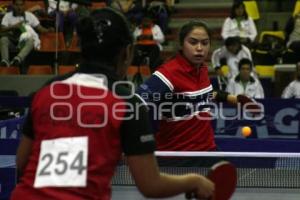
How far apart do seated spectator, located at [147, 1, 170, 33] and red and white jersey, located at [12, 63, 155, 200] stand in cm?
1210

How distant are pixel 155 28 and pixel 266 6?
3811mm

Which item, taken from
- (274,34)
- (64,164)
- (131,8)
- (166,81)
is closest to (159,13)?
(131,8)

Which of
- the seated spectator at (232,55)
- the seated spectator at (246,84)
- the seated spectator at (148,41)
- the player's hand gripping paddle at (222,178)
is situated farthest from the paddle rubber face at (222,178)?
the seated spectator at (148,41)

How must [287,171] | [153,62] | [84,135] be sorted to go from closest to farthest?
1. [84,135]
2. [287,171]
3. [153,62]

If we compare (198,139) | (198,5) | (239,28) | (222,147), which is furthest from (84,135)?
(198,5)

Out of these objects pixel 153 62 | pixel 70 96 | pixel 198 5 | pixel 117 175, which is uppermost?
pixel 198 5

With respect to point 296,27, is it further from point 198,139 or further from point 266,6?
point 198,139

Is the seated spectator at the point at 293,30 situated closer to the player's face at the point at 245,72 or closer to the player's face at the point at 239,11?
the player's face at the point at 239,11

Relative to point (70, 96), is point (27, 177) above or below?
below

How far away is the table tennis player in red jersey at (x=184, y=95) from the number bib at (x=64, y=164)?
2.17 metres

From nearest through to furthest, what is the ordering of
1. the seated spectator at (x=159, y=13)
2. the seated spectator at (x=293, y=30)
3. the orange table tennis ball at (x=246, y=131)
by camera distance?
1. the orange table tennis ball at (x=246, y=131)
2. the seated spectator at (x=293, y=30)
3. the seated spectator at (x=159, y=13)

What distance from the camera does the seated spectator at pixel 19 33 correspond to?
13.6 m

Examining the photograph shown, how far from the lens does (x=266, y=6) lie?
1714 cm

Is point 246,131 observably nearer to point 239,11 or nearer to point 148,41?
point 148,41
